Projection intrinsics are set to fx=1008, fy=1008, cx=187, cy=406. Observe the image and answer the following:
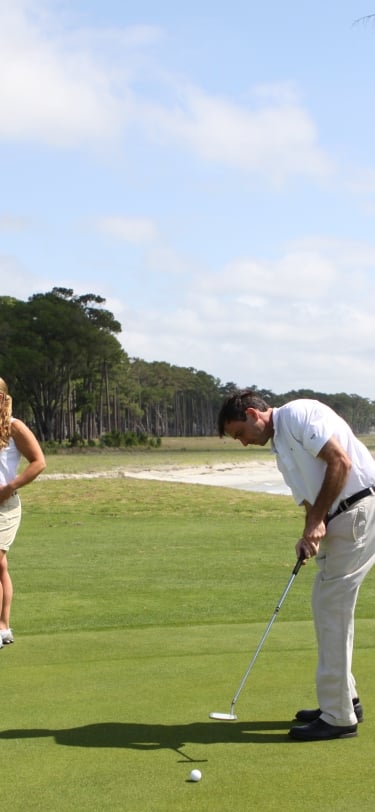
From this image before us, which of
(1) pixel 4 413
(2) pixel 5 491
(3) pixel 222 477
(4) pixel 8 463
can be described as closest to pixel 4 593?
(2) pixel 5 491

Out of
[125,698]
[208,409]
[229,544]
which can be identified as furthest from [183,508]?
[208,409]

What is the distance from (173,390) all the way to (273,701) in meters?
156

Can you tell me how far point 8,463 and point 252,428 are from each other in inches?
114

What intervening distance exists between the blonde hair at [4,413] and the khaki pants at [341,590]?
2.95 meters

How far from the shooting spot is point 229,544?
53.5 ft

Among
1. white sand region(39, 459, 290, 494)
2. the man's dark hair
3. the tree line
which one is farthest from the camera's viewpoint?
the tree line

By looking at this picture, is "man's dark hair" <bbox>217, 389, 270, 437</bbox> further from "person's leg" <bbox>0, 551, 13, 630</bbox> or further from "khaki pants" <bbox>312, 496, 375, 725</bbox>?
"person's leg" <bbox>0, 551, 13, 630</bbox>

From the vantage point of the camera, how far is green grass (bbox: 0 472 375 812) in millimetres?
4031

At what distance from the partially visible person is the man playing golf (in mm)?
2578

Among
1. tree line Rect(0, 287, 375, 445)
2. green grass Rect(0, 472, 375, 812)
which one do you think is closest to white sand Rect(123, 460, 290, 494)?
green grass Rect(0, 472, 375, 812)

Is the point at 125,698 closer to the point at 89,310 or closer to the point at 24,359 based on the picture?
the point at 24,359

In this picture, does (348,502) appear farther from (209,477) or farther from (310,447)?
(209,477)

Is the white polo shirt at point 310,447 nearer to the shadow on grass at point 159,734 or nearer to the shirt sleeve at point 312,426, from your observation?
the shirt sleeve at point 312,426

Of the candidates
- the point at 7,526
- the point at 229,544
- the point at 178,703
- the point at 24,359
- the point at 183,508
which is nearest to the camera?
the point at 178,703
